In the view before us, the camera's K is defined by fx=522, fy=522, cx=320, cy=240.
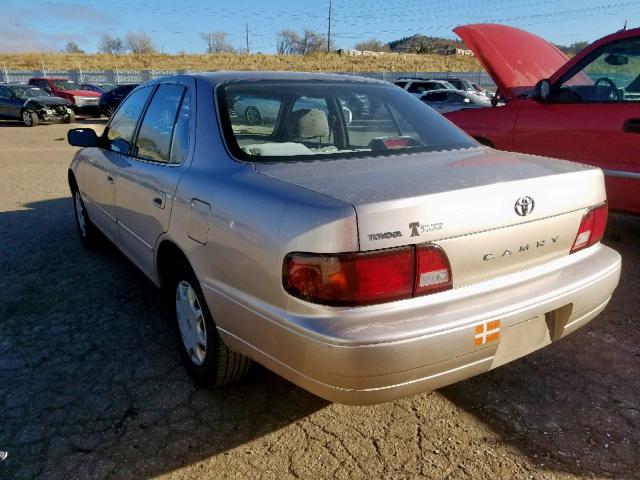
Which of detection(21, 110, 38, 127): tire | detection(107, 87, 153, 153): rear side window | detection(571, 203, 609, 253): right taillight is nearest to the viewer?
detection(571, 203, 609, 253): right taillight

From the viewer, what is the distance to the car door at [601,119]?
4.23 m

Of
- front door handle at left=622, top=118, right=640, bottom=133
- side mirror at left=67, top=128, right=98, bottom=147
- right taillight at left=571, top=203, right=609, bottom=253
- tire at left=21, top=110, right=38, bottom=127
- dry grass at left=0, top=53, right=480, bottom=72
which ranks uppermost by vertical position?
dry grass at left=0, top=53, right=480, bottom=72

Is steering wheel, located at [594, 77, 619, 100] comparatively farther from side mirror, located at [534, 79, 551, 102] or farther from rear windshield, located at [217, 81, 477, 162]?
rear windshield, located at [217, 81, 477, 162]

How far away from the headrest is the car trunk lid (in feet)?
1.81

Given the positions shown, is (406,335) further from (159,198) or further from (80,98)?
(80,98)

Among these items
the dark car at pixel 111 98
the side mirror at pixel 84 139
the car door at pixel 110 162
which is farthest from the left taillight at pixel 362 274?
the dark car at pixel 111 98

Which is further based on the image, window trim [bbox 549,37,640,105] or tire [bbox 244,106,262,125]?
window trim [bbox 549,37,640,105]

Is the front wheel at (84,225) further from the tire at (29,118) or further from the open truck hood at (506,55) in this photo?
the tire at (29,118)

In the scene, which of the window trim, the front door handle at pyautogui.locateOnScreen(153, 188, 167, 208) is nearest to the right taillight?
the front door handle at pyautogui.locateOnScreen(153, 188, 167, 208)

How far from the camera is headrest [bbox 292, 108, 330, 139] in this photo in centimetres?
289

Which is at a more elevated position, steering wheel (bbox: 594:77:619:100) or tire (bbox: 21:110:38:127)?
steering wheel (bbox: 594:77:619:100)

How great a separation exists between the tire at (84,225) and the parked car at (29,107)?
55.6 feet

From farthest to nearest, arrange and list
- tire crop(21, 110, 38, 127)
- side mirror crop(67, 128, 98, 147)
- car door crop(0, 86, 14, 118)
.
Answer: car door crop(0, 86, 14, 118)
tire crop(21, 110, 38, 127)
side mirror crop(67, 128, 98, 147)

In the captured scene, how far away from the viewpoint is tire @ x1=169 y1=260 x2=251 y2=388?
2473 mm
